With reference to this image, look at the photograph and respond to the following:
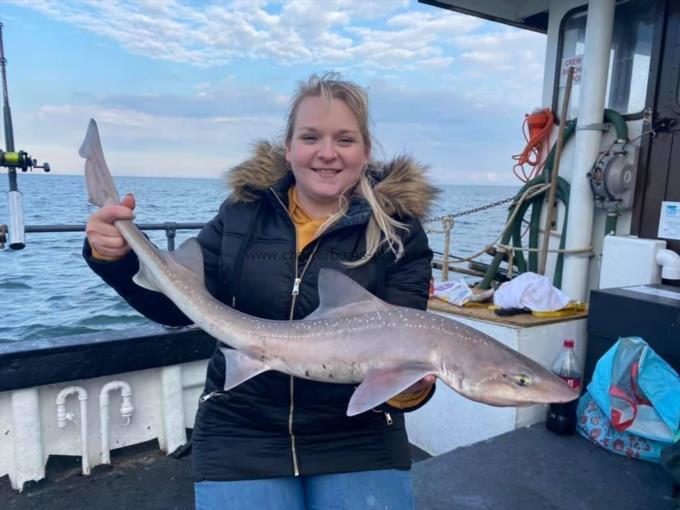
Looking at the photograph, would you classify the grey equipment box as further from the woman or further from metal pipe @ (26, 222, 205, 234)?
metal pipe @ (26, 222, 205, 234)

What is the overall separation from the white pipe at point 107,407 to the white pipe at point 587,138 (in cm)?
430

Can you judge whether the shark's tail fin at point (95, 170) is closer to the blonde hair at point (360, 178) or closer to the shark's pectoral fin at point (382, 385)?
the blonde hair at point (360, 178)

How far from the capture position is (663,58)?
4973 millimetres

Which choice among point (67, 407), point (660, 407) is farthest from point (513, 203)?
point (67, 407)

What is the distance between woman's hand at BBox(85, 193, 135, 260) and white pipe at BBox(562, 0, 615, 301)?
461 centimetres

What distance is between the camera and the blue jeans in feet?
7.14

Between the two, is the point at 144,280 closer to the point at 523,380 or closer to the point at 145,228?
the point at 523,380

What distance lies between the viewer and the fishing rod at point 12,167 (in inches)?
131

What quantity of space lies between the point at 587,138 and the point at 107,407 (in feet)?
16.4

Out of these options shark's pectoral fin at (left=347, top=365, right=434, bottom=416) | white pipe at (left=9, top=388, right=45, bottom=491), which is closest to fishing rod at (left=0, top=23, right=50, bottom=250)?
white pipe at (left=9, top=388, right=45, bottom=491)

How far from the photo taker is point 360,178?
8.13 ft

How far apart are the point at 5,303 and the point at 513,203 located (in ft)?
35.0

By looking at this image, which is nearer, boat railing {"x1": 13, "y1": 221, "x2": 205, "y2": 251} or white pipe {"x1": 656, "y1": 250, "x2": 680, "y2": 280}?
boat railing {"x1": 13, "y1": 221, "x2": 205, "y2": 251}

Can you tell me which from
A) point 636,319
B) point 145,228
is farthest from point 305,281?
point 636,319
